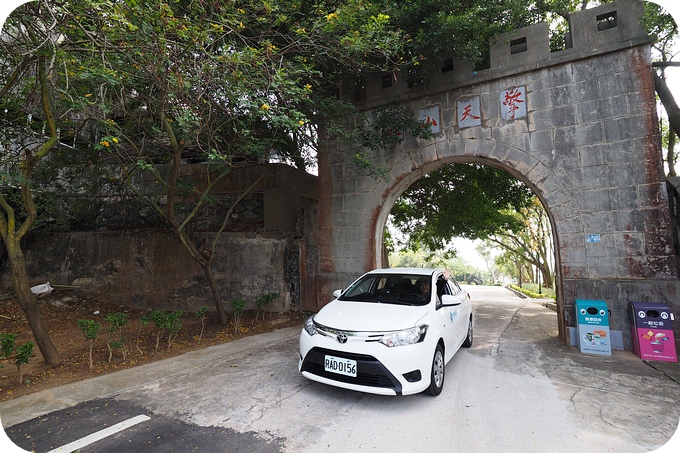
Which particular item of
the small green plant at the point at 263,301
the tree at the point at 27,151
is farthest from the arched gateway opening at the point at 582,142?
the tree at the point at 27,151

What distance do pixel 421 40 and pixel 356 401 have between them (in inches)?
232

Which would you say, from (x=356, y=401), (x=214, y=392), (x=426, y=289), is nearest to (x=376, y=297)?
(x=426, y=289)

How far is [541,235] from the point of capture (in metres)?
20.5

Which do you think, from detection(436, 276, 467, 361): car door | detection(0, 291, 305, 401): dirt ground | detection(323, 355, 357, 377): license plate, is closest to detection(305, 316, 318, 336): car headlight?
detection(323, 355, 357, 377): license plate

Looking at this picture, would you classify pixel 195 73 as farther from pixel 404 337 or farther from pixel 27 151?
pixel 404 337

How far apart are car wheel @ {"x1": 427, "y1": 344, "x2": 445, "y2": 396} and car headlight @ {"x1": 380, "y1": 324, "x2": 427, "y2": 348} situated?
35cm

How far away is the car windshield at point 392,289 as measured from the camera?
13.7 ft

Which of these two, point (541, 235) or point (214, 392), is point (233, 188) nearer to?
point (214, 392)

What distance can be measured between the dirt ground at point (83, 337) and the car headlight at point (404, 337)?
3.77 metres

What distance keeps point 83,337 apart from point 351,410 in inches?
239

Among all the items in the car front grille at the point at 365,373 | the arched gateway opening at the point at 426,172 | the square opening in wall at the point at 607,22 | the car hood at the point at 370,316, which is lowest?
the car front grille at the point at 365,373

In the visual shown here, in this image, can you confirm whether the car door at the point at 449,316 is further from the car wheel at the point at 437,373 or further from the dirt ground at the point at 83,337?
the dirt ground at the point at 83,337

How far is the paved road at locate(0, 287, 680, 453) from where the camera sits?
2.73 m

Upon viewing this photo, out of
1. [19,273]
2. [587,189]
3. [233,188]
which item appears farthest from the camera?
[233,188]
